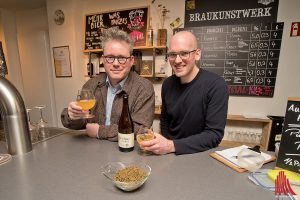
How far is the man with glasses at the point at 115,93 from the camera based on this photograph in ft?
3.83

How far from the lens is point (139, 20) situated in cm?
281

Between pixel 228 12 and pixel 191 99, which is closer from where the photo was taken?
pixel 191 99

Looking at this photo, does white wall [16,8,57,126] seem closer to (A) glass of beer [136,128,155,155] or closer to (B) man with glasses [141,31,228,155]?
(B) man with glasses [141,31,228,155]

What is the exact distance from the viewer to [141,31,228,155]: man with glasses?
113cm

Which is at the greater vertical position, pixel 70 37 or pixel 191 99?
pixel 70 37

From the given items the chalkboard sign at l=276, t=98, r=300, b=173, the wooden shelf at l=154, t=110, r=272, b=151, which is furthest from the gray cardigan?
the wooden shelf at l=154, t=110, r=272, b=151

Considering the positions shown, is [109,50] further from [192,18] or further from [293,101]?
[192,18]

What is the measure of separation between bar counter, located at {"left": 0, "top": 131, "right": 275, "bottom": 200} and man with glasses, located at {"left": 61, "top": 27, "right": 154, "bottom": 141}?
189 mm

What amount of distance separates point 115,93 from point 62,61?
248 centimetres

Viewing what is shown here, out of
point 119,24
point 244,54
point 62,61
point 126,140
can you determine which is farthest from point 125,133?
point 62,61

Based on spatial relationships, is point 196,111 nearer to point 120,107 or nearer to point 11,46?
point 120,107

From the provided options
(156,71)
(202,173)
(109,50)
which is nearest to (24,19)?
(156,71)

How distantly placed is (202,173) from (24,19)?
180 inches

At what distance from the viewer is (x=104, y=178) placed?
738 mm
